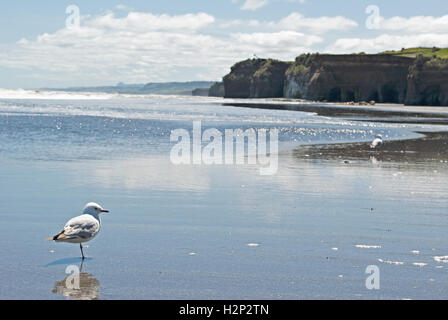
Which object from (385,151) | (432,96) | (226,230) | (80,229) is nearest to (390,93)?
(432,96)

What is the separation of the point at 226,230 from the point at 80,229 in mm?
2899

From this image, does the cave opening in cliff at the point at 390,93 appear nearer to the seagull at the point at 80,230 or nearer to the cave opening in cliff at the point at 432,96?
the cave opening in cliff at the point at 432,96

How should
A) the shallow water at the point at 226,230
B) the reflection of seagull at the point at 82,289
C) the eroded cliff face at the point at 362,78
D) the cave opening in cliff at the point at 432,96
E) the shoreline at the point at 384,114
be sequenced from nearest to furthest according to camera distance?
the reflection of seagull at the point at 82,289, the shallow water at the point at 226,230, the shoreline at the point at 384,114, the cave opening in cliff at the point at 432,96, the eroded cliff face at the point at 362,78

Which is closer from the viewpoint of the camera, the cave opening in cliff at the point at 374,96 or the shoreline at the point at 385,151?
the shoreline at the point at 385,151

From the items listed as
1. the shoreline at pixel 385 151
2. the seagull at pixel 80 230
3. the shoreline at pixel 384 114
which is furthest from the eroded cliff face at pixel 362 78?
the seagull at pixel 80 230

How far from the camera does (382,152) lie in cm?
2634

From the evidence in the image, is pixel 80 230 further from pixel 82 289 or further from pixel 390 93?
pixel 390 93

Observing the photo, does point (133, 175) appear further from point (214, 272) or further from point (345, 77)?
point (345, 77)

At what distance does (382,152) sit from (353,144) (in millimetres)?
4395

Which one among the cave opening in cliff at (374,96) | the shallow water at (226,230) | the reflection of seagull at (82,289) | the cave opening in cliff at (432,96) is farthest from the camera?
the cave opening in cliff at (374,96)

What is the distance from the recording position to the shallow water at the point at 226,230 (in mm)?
7680

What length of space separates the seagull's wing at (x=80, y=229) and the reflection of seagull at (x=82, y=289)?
73cm

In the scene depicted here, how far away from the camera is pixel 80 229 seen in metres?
8.70
